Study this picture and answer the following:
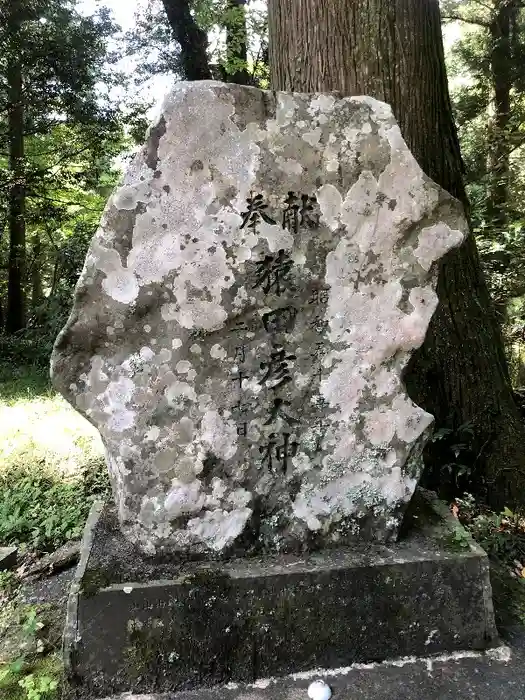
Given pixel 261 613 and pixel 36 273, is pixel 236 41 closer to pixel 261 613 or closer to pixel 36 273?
pixel 36 273

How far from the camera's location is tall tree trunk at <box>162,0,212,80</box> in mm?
9234

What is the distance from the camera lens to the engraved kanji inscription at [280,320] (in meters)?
2.42

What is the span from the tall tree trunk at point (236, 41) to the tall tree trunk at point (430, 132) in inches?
235

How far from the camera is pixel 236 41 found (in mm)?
9648

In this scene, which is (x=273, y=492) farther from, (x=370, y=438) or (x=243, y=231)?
(x=243, y=231)

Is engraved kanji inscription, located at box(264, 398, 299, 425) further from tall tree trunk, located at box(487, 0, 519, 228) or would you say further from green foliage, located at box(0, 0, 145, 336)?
green foliage, located at box(0, 0, 145, 336)

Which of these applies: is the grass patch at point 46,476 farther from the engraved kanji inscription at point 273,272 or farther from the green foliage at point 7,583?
the engraved kanji inscription at point 273,272

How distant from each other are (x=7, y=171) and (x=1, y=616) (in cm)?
944

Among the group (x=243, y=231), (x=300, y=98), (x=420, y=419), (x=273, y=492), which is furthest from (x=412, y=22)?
(x=273, y=492)

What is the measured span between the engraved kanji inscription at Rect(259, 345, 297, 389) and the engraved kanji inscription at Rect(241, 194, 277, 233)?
0.51 m

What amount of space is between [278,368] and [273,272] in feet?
1.30

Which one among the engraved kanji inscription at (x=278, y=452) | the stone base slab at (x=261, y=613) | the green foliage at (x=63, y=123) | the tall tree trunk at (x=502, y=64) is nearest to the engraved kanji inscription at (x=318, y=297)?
the engraved kanji inscription at (x=278, y=452)

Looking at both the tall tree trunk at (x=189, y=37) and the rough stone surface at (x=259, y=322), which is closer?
the rough stone surface at (x=259, y=322)

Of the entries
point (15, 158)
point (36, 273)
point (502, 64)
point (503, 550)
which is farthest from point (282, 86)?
point (36, 273)
